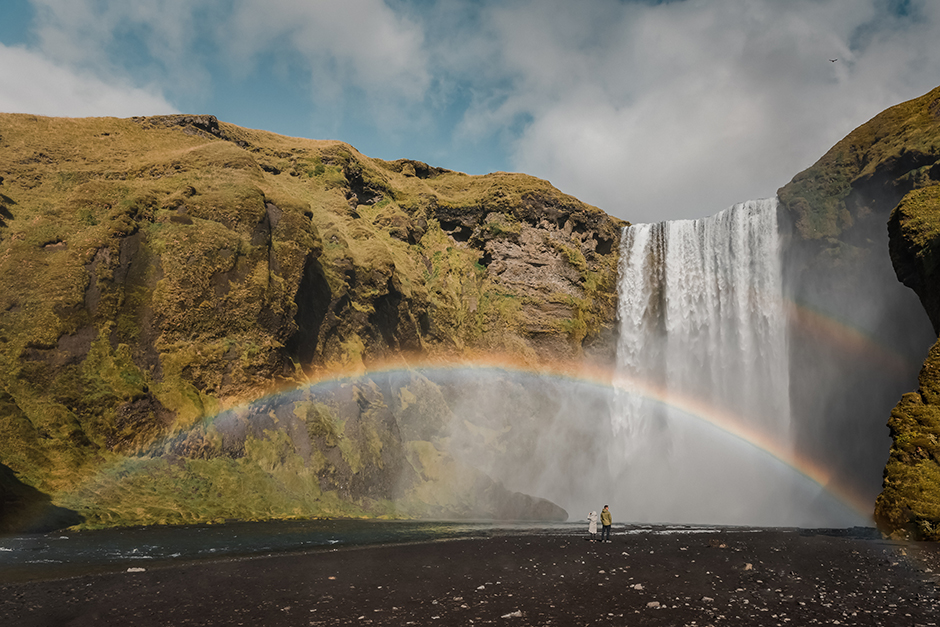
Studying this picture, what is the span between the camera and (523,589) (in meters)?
13.7

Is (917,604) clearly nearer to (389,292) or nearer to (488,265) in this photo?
(389,292)

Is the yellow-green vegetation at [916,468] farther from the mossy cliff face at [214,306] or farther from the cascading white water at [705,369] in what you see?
the mossy cliff face at [214,306]

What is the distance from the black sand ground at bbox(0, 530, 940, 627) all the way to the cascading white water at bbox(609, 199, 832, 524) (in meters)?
30.3

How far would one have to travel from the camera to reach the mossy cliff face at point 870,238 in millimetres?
31203

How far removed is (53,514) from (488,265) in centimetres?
4629

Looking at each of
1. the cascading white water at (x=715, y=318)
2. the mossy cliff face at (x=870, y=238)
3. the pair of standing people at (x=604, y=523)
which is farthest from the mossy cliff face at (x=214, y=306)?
the mossy cliff face at (x=870, y=238)

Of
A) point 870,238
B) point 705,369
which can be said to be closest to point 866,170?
point 870,238

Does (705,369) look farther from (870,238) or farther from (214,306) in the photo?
(214,306)

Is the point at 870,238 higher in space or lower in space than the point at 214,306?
higher

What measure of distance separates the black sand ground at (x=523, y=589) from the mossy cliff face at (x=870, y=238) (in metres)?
21.2

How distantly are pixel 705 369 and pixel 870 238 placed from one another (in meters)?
17.6

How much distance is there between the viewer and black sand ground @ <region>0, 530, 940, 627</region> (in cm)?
1119

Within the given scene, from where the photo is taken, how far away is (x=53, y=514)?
85.1 ft

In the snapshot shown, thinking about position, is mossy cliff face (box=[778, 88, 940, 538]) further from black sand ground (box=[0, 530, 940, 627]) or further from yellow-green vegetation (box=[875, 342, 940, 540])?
black sand ground (box=[0, 530, 940, 627])
